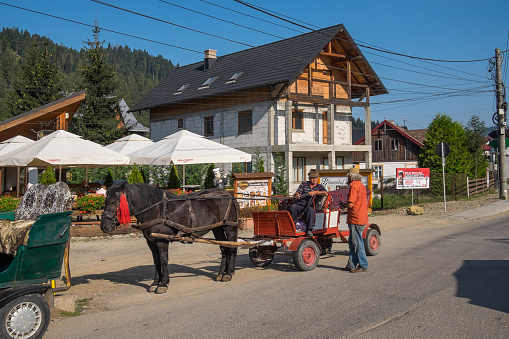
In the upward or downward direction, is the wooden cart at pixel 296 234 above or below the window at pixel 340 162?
below

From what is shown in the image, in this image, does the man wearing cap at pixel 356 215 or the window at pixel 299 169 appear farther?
the window at pixel 299 169

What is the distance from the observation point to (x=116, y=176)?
1399 inches

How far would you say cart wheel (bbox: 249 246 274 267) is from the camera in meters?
10.8

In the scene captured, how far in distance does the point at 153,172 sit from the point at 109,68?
19.9m

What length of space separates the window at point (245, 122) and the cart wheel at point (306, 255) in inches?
824

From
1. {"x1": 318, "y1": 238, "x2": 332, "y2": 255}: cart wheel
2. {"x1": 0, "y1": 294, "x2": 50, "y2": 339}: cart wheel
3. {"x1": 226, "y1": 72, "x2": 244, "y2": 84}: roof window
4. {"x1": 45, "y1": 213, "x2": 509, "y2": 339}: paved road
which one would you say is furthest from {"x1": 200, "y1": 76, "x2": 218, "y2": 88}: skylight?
{"x1": 0, "y1": 294, "x2": 50, "y2": 339}: cart wheel

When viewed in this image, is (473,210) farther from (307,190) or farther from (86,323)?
(86,323)

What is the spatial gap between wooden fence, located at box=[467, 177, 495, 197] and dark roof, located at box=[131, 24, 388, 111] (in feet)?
27.3

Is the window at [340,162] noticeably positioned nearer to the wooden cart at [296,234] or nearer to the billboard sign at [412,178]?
the billboard sign at [412,178]

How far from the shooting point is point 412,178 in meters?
24.0

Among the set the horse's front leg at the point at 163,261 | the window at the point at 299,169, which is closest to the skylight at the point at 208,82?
the window at the point at 299,169

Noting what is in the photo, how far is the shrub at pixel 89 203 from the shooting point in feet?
52.2

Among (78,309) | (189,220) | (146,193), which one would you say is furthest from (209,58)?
(78,309)

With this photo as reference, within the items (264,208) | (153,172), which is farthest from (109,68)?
(264,208)
